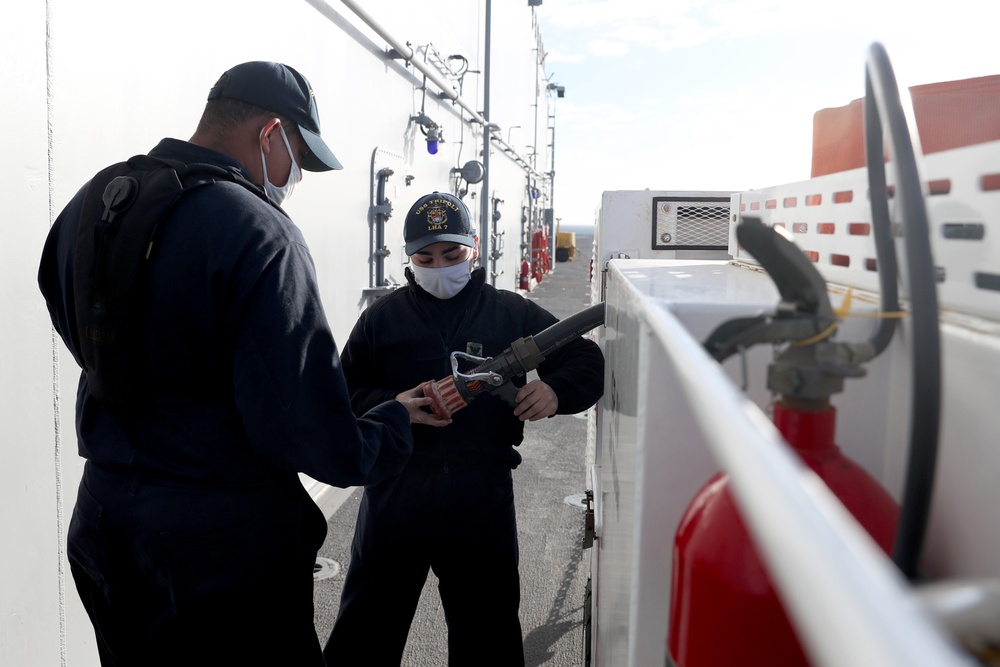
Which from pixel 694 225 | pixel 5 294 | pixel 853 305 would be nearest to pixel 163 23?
pixel 5 294

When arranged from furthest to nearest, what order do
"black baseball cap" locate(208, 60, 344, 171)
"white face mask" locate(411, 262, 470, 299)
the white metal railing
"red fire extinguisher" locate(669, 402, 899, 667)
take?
"white face mask" locate(411, 262, 470, 299) → "black baseball cap" locate(208, 60, 344, 171) → "red fire extinguisher" locate(669, 402, 899, 667) → the white metal railing

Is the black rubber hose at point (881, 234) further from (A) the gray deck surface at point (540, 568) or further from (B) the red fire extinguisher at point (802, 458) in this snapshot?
(A) the gray deck surface at point (540, 568)

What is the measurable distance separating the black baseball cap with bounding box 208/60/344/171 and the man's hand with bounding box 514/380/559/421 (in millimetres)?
955

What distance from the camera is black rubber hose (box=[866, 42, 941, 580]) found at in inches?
24.0

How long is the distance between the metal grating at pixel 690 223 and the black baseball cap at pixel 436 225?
1020mm

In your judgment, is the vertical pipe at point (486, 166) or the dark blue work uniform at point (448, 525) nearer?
the dark blue work uniform at point (448, 525)

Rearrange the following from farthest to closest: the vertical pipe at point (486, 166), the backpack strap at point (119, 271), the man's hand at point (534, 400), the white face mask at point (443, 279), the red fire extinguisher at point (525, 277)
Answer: the red fire extinguisher at point (525, 277) → the vertical pipe at point (486, 166) → the white face mask at point (443, 279) → the man's hand at point (534, 400) → the backpack strap at point (119, 271)

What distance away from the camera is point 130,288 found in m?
1.57

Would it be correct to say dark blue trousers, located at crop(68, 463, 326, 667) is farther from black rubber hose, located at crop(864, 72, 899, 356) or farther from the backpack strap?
black rubber hose, located at crop(864, 72, 899, 356)

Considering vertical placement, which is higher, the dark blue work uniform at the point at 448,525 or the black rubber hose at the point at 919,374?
the black rubber hose at the point at 919,374

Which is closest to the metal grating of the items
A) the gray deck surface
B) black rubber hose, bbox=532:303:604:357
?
black rubber hose, bbox=532:303:604:357

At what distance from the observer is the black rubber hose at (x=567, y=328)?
2.28 metres

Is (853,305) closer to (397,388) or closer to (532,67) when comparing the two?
(397,388)

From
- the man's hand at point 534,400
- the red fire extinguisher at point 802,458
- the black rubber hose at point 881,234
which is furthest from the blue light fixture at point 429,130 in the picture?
the red fire extinguisher at point 802,458
